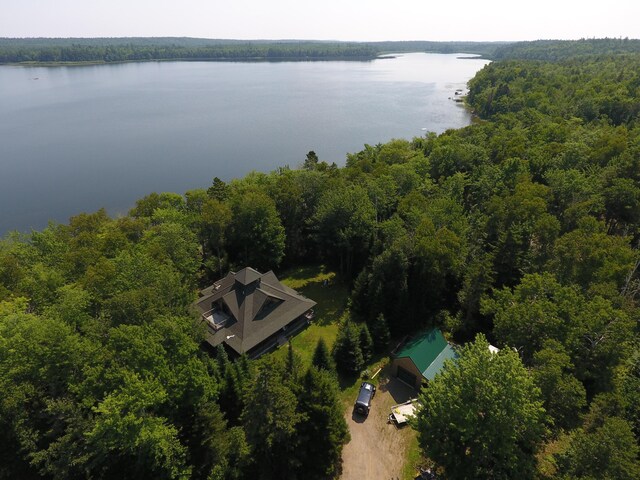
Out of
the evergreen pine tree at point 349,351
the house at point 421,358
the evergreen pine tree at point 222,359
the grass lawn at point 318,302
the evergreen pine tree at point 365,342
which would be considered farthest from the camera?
the grass lawn at point 318,302

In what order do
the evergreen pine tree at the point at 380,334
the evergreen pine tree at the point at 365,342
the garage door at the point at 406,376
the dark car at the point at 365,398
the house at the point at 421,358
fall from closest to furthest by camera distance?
the dark car at the point at 365,398 → the house at the point at 421,358 → the garage door at the point at 406,376 → the evergreen pine tree at the point at 365,342 → the evergreen pine tree at the point at 380,334

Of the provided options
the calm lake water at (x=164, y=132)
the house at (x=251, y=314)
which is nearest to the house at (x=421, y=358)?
the house at (x=251, y=314)

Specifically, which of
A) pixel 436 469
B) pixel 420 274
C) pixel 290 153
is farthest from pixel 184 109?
pixel 436 469

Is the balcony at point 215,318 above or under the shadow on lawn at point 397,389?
above

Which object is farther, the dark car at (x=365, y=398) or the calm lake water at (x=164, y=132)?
the calm lake water at (x=164, y=132)

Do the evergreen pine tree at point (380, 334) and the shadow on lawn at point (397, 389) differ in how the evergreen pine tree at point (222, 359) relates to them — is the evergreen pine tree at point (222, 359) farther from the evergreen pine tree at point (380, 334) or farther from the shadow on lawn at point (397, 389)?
the evergreen pine tree at point (380, 334)

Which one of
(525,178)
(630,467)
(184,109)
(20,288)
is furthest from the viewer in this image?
(184,109)

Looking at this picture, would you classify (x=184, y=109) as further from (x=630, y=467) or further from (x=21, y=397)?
(x=630, y=467)

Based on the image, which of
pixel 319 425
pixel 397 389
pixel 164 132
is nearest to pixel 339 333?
pixel 397 389
